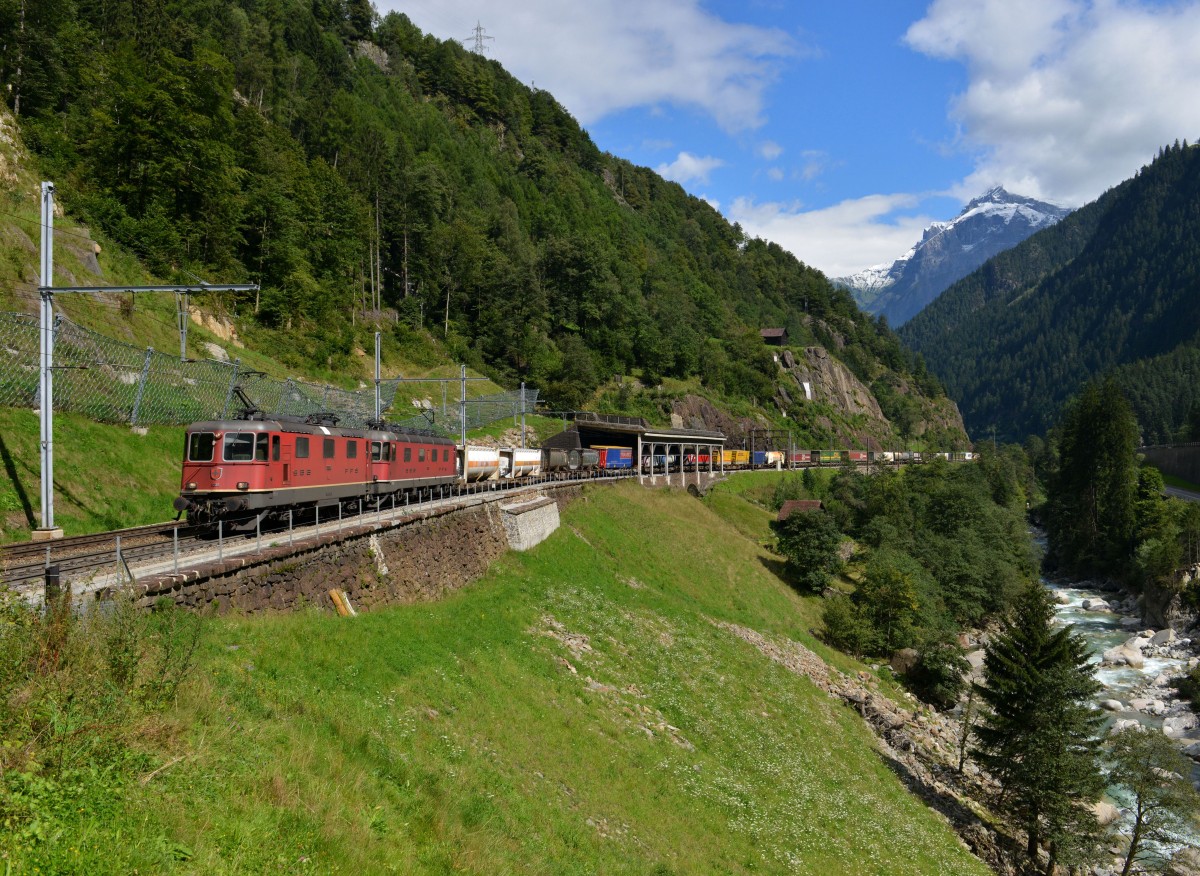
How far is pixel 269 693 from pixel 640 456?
52.5 metres

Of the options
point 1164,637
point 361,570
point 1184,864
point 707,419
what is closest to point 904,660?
point 1184,864

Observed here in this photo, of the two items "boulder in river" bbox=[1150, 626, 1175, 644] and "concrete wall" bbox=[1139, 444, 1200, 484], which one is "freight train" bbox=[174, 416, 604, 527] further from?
"concrete wall" bbox=[1139, 444, 1200, 484]

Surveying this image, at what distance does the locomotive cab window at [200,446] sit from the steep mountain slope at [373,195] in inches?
862

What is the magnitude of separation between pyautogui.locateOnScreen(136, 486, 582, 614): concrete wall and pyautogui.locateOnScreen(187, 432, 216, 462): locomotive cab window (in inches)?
204

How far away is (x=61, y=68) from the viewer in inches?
1692

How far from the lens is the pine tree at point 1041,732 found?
23.3m

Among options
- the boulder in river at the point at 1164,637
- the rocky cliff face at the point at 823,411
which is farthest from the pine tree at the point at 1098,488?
the rocky cliff face at the point at 823,411

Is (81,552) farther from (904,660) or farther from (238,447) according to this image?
(904,660)

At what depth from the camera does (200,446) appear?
19969mm

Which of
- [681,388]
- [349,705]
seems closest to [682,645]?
[349,705]

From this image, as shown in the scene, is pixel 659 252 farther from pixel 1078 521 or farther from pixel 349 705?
pixel 349 705

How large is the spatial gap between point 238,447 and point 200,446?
113 cm

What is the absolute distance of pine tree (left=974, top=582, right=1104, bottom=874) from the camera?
23344 millimetres

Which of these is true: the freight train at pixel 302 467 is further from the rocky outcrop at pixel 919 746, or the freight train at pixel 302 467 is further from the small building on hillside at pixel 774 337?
the small building on hillside at pixel 774 337
